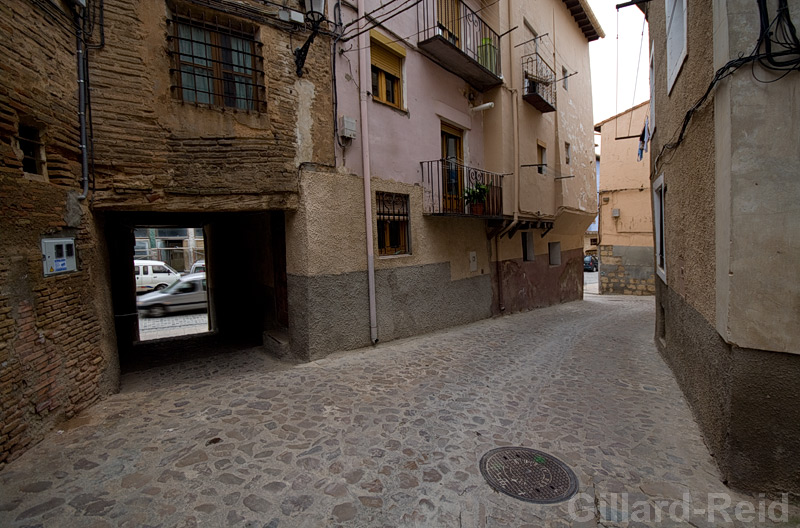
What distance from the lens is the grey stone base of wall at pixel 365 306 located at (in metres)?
6.42

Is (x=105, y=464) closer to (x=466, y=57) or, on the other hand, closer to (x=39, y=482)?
(x=39, y=482)

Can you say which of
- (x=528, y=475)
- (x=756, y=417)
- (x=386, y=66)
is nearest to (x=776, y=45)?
(x=756, y=417)

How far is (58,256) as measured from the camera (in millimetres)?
4207

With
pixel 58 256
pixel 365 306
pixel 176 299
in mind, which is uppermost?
pixel 58 256

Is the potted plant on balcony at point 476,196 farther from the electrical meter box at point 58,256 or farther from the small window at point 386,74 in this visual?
the electrical meter box at point 58,256

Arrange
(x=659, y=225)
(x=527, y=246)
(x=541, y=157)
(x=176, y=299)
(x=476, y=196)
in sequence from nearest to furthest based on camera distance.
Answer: (x=659, y=225)
(x=476, y=196)
(x=541, y=157)
(x=527, y=246)
(x=176, y=299)

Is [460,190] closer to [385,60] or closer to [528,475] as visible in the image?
[385,60]

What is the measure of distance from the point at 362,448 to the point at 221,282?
8.27m

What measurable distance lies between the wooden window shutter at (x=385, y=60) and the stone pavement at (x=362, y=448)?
5.76 metres

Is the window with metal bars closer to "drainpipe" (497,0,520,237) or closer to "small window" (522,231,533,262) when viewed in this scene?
"drainpipe" (497,0,520,237)

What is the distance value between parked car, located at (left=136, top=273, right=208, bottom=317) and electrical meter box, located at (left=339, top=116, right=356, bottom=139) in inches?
401

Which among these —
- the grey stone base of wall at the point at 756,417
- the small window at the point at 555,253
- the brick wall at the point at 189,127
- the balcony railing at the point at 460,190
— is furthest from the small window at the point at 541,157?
the grey stone base of wall at the point at 756,417

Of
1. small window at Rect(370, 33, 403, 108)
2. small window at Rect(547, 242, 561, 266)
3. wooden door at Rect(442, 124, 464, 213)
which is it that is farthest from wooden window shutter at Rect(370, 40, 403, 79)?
small window at Rect(547, 242, 561, 266)

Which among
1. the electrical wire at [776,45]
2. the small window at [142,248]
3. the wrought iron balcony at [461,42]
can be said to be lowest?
the small window at [142,248]
